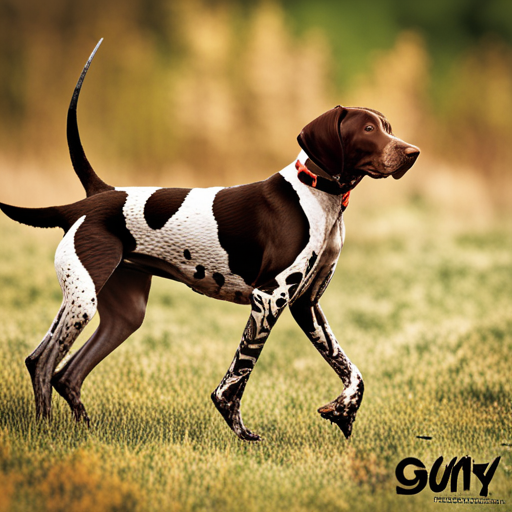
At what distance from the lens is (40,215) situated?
15.4ft

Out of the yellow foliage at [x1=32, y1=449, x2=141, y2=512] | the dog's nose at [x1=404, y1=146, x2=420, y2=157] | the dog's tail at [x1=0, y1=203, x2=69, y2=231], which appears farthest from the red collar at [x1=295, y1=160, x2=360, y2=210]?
the yellow foliage at [x1=32, y1=449, x2=141, y2=512]

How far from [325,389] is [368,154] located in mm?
2605

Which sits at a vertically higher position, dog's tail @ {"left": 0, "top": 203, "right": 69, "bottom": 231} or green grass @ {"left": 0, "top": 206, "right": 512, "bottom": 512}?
dog's tail @ {"left": 0, "top": 203, "right": 69, "bottom": 231}

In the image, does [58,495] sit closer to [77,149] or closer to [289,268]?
[289,268]

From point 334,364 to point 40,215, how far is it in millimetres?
2032

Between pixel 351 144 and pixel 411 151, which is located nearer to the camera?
pixel 411 151

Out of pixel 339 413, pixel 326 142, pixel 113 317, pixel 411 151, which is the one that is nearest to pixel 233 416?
pixel 339 413

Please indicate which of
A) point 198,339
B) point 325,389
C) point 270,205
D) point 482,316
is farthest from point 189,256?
point 482,316

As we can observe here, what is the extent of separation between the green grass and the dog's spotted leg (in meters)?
0.22

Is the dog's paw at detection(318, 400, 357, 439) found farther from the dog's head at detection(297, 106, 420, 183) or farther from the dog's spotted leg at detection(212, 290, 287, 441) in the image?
the dog's head at detection(297, 106, 420, 183)

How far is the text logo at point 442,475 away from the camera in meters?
4.07

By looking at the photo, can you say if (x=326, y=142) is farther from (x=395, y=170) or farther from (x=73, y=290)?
(x=73, y=290)

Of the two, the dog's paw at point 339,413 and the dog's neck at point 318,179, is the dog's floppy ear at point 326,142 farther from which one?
the dog's paw at point 339,413

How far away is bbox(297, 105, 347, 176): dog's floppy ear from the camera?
4.20 meters
